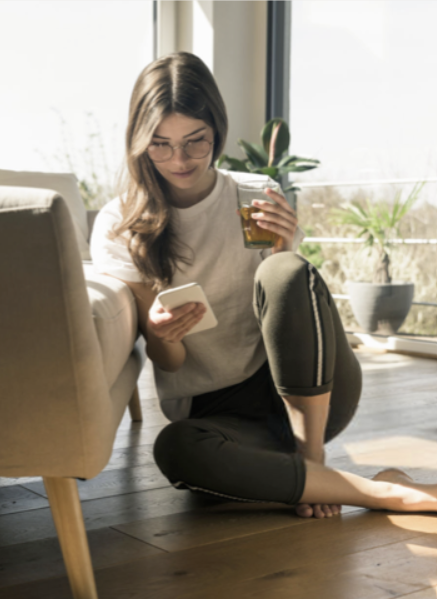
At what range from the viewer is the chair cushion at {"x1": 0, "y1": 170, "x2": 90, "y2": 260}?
102 inches

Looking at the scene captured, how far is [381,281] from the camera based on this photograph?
347cm

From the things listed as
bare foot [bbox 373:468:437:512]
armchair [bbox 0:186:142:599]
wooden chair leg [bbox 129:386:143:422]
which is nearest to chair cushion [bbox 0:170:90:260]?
wooden chair leg [bbox 129:386:143:422]

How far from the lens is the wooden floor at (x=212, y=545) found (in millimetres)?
953

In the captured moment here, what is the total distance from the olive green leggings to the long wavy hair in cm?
21

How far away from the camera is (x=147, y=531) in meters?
1.17

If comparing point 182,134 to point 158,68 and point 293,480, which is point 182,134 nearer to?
point 158,68

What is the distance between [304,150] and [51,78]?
4.78ft

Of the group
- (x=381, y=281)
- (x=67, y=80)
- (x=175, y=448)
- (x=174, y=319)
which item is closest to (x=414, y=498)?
(x=175, y=448)

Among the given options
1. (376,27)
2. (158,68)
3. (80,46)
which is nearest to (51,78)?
(80,46)

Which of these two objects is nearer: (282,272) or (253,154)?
(282,272)

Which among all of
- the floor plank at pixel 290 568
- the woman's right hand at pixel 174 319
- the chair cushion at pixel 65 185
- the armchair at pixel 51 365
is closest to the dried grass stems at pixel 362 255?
the chair cushion at pixel 65 185

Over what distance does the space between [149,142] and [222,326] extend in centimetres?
37

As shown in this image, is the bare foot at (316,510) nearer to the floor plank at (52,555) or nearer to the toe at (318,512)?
the toe at (318,512)

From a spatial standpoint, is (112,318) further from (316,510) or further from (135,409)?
(135,409)
